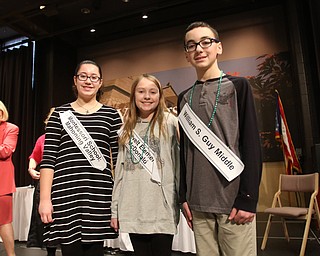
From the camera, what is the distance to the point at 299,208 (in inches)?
103

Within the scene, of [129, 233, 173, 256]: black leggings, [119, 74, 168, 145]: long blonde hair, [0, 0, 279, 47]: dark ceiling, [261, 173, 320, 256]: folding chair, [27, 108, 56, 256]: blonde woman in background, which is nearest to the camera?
[129, 233, 173, 256]: black leggings

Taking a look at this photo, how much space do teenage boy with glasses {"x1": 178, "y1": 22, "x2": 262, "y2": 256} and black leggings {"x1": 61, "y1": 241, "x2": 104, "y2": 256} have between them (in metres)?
0.40

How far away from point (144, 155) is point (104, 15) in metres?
4.45

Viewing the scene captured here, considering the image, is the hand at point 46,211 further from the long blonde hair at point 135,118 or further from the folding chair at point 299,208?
the folding chair at point 299,208

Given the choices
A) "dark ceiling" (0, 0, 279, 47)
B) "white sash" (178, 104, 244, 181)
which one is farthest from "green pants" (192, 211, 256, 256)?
"dark ceiling" (0, 0, 279, 47)

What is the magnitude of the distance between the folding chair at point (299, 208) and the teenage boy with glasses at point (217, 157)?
5.81ft

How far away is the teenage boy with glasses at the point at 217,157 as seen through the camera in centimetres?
89

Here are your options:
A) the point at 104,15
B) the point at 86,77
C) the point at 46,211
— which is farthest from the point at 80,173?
the point at 104,15

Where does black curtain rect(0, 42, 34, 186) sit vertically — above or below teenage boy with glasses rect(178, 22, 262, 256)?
above

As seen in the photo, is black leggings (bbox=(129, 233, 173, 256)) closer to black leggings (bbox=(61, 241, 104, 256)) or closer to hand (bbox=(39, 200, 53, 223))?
black leggings (bbox=(61, 241, 104, 256))

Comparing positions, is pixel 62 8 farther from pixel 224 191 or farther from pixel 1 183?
pixel 224 191

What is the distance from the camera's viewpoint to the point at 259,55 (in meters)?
4.58

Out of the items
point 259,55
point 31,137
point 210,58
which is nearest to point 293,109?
point 259,55

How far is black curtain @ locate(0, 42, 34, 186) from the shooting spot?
5199mm
